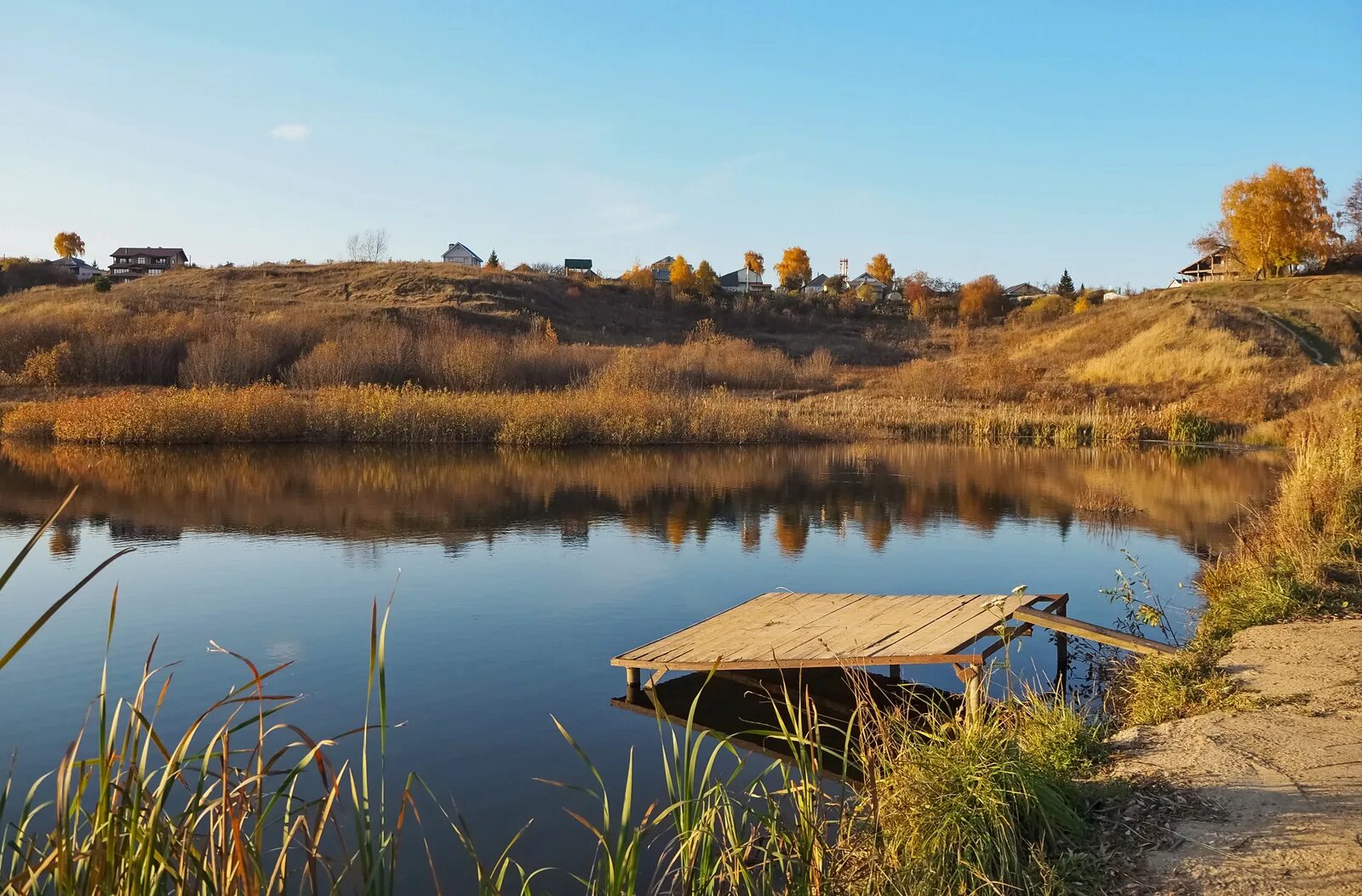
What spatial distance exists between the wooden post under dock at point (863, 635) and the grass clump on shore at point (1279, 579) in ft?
2.10

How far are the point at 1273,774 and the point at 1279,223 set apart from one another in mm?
70856

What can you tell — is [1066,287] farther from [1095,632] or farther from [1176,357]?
[1095,632]

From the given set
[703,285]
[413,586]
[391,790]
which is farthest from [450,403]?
[703,285]

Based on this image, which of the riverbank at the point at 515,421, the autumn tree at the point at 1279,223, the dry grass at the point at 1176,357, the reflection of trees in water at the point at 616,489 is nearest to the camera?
the reflection of trees in water at the point at 616,489

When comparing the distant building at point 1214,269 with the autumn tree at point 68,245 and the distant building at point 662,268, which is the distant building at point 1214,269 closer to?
the distant building at point 662,268

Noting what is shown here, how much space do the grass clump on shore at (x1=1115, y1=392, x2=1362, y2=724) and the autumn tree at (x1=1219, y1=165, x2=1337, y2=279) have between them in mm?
57935

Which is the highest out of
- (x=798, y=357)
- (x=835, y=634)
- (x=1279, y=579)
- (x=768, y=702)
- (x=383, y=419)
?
(x=798, y=357)

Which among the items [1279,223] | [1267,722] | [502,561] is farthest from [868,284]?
[1267,722]

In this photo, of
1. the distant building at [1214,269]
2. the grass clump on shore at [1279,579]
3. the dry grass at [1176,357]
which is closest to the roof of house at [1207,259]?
the distant building at [1214,269]

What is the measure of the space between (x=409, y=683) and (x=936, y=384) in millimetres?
35083

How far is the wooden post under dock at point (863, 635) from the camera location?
8008mm

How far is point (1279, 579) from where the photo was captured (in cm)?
965

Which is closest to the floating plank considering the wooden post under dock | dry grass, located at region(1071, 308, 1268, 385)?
the wooden post under dock

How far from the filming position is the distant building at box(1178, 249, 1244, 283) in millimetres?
74250
